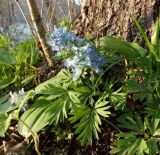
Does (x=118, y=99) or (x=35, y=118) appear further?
(x=35, y=118)

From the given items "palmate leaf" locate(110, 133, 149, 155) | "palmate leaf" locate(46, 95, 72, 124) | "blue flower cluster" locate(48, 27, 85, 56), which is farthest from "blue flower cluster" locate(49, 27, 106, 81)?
"palmate leaf" locate(110, 133, 149, 155)

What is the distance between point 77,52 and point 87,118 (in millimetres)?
287

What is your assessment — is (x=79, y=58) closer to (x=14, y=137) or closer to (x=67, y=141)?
(x=67, y=141)

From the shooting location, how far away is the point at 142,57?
170cm

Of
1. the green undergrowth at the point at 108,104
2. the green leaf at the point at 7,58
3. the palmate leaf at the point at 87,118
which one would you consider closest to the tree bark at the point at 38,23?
the green leaf at the point at 7,58

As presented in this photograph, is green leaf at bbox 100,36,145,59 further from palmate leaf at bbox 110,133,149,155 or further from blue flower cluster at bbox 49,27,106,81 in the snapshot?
palmate leaf at bbox 110,133,149,155

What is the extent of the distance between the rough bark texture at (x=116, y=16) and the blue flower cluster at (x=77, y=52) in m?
0.39

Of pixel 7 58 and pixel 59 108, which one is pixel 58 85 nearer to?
pixel 59 108

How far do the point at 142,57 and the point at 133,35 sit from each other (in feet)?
1.15

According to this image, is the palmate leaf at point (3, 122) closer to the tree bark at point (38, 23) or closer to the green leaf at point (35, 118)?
the green leaf at point (35, 118)

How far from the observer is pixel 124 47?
1792 millimetres

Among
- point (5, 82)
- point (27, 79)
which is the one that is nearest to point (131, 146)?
point (27, 79)

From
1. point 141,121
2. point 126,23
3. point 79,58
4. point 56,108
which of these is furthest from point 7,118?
point 126,23

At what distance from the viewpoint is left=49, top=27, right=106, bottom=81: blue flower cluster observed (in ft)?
5.44
